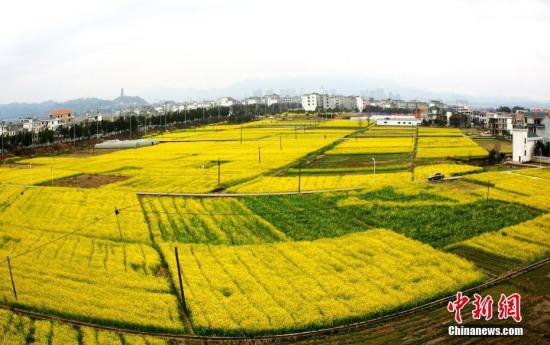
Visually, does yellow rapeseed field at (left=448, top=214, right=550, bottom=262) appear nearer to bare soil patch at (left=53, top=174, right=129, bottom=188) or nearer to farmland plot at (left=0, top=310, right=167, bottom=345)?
farmland plot at (left=0, top=310, right=167, bottom=345)

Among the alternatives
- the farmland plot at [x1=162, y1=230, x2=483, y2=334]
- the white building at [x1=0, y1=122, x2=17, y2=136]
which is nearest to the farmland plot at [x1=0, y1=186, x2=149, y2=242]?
the farmland plot at [x1=162, y1=230, x2=483, y2=334]

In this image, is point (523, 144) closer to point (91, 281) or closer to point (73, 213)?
point (73, 213)

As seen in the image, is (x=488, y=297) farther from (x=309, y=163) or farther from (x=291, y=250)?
(x=309, y=163)

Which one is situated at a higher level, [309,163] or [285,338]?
[309,163]

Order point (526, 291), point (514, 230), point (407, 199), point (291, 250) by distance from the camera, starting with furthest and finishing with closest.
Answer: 1. point (407, 199)
2. point (514, 230)
3. point (291, 250)
4. point (526, 291)

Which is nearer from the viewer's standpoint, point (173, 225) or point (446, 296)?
point (446, 296)

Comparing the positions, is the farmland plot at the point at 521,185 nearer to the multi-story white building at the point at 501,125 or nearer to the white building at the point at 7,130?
the multi-story white building at the point at 501,125

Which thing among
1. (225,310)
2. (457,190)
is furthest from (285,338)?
Result: (457,190)
